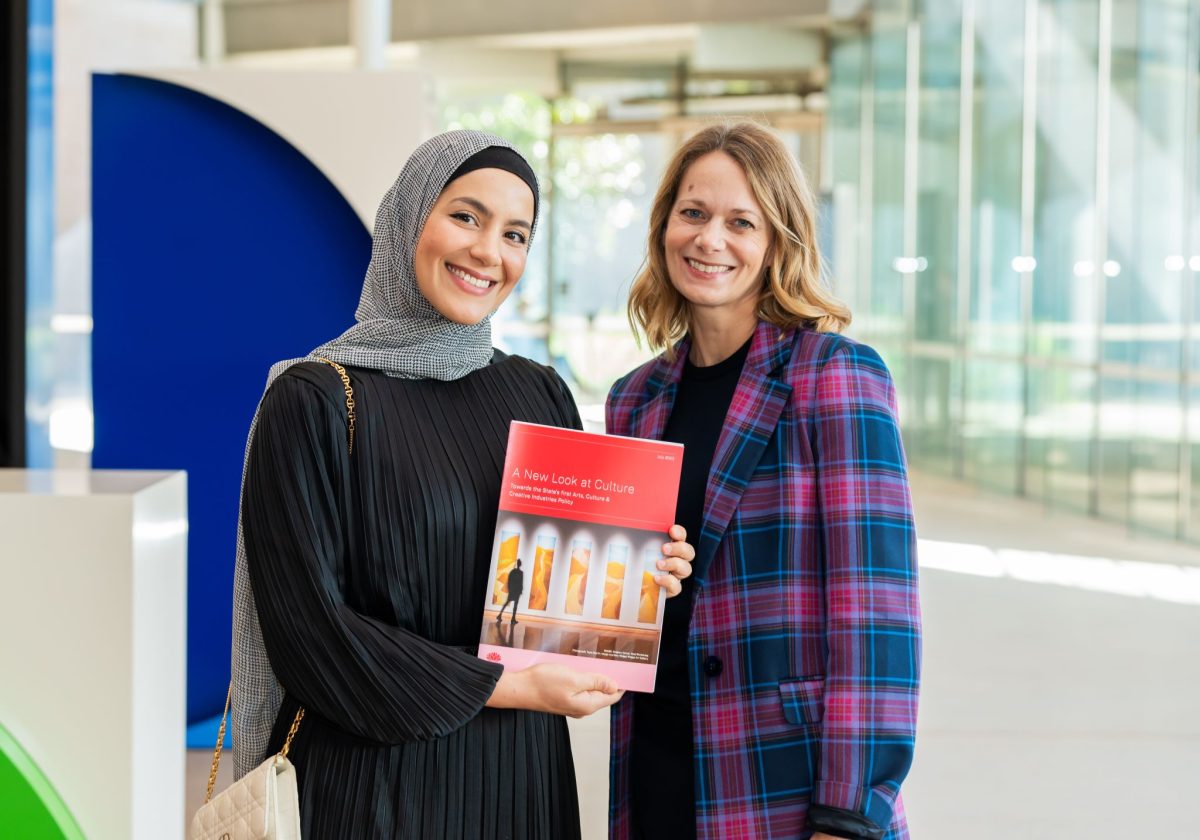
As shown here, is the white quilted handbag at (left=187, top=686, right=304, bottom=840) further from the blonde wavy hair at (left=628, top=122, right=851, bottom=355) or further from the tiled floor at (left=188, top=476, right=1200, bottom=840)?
the tiled floor at (left=188, top=476, right=1200, bottom=840)

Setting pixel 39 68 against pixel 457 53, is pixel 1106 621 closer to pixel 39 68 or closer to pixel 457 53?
pixel 39 68

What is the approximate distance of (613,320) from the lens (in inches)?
596

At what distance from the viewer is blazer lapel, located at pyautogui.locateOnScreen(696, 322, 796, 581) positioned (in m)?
1.87

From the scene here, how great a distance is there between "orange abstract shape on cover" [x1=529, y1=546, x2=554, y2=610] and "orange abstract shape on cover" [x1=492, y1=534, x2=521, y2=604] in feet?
0.12

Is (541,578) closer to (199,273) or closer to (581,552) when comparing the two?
(581,552)

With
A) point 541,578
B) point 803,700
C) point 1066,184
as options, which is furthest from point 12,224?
point 1066,184

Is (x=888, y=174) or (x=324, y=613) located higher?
(x=888, y=174)

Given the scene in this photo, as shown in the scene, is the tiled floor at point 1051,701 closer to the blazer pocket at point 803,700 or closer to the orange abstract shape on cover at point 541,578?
the blazer pocket at point 803,700

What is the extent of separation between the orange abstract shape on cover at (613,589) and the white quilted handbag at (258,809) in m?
0.52

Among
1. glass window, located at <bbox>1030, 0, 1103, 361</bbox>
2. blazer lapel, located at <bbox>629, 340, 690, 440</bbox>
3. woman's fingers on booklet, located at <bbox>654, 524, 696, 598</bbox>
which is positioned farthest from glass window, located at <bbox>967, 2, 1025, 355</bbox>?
woman's fingers on booklet, located at <bbox>654, 524, 696, 598</bbox>

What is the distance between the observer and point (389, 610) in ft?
5.73

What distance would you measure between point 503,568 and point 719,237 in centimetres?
68

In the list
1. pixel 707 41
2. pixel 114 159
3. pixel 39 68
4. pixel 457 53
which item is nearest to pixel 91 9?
pixel 39 68

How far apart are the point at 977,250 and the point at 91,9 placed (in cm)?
820
